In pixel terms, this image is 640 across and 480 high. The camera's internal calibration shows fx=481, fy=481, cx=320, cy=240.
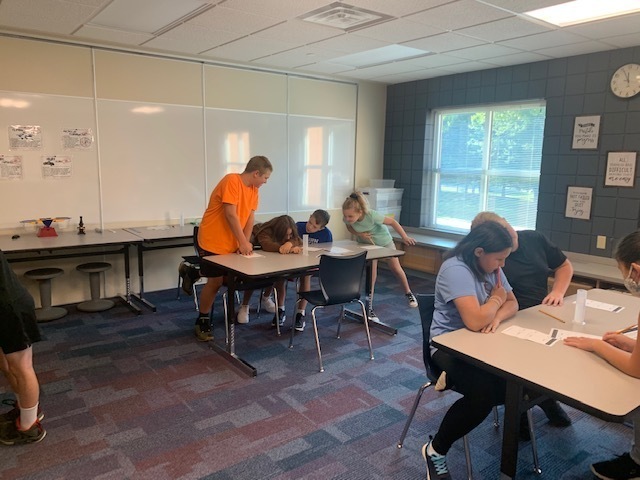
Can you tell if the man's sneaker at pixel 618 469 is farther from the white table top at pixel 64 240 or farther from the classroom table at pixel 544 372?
the white table top at pixel 64 240

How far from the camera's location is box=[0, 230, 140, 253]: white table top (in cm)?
387

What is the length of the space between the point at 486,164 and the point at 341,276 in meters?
3.19

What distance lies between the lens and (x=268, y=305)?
4.66 metres

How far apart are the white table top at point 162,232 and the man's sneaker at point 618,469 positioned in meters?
3.78

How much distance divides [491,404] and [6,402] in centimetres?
265

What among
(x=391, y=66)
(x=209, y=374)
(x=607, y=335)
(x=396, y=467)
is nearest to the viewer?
(x=607, y=335)

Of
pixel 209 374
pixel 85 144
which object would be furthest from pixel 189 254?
pixel 209 374

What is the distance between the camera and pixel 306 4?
11.0ft

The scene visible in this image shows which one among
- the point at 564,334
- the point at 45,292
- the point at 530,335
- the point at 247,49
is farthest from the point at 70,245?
the point at 564,334

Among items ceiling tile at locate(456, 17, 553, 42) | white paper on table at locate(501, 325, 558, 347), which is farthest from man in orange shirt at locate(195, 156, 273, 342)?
white paper on table at locate(501, 325, 558, 347)

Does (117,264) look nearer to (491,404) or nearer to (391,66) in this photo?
(391,66)

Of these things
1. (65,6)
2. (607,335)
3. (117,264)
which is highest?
(65,6)

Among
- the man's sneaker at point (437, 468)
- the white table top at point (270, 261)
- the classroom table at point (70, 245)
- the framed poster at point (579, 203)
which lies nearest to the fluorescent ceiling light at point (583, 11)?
the framed poster at point (579, 203)

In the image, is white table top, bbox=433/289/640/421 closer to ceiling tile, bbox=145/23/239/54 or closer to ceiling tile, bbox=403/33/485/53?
ceiling tile, bbox=403/33/485/53
